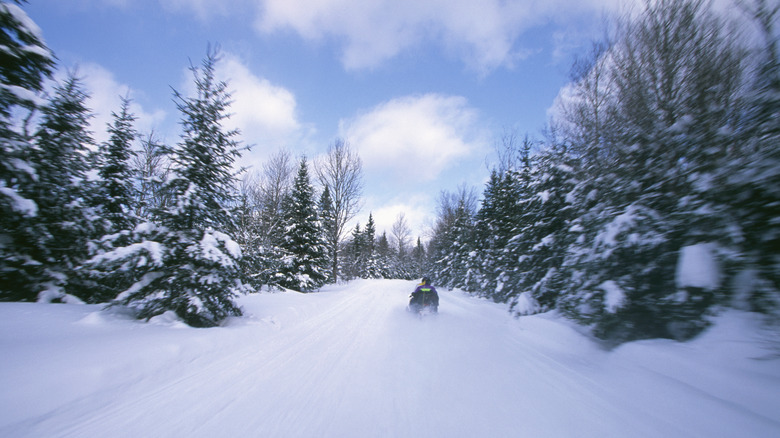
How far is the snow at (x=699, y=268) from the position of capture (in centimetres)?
296

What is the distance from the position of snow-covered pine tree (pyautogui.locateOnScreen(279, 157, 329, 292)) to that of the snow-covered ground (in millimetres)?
10175

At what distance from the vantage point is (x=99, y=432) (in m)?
2.21

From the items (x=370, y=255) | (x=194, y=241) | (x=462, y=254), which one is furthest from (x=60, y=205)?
(x=370, y=255)

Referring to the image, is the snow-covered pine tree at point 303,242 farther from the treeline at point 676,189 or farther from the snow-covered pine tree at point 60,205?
the treeline at point 676,189

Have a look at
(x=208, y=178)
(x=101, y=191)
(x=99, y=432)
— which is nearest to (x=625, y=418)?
(x=99, y=432)

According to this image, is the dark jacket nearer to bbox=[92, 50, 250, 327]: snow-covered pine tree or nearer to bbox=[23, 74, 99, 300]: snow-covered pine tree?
bbox=[92, 50, 250, 327]: snow-covered pine tree

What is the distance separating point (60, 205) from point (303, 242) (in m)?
10.1

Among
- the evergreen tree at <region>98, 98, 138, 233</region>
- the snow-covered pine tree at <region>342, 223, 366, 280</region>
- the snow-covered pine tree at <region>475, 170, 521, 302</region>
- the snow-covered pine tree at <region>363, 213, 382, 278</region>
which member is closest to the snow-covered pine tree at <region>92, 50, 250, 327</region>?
the evergreen tree at <region>98, 98, 138, 233</region>

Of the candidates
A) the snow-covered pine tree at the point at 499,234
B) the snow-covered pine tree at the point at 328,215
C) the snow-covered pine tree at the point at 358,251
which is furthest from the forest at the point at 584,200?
the snow-covered pine tree at the point at 358,251

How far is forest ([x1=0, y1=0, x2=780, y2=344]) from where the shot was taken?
9.80ft

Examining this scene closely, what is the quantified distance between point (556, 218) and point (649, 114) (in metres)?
3.92

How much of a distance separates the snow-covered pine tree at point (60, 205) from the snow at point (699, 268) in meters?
11.4

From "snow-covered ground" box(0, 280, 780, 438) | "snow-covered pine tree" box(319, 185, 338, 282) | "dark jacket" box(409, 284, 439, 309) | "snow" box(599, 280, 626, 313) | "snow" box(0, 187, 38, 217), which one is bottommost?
"snow-covered ground" box(0, 280, 780, 438)

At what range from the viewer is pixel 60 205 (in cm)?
611
